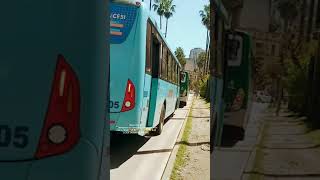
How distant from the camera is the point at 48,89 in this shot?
2717mm

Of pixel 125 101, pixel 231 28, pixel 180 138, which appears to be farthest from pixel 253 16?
pixel 180 138

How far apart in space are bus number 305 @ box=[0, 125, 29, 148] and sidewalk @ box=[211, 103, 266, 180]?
1285 millimetres

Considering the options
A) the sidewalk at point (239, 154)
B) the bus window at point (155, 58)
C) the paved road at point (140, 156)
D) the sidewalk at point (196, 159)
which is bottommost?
the paved road at point (140, 156)

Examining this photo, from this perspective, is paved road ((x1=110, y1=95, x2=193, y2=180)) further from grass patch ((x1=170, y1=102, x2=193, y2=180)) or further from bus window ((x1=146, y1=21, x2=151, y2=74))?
bus window ((x1=146, y1=21, x2=151, y2=74))

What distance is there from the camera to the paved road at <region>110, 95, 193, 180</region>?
783 cm

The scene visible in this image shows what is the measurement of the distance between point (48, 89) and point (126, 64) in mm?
5908

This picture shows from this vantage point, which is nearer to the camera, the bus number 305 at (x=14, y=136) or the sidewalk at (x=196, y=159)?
the bus number 305 at (x=14, y=136)

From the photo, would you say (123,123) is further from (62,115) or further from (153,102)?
(62,115)

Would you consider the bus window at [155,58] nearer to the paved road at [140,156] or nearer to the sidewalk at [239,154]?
the paved road at [140,156]

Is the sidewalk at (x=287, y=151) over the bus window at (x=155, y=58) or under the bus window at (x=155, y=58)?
under

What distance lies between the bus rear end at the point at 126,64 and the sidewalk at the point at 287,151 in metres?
5.46

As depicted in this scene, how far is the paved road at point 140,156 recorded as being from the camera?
25.7ft

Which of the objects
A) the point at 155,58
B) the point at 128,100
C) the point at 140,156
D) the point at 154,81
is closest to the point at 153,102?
the point at 154,81

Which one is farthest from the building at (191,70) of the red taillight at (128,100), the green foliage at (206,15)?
the green foliage at (206,15)
